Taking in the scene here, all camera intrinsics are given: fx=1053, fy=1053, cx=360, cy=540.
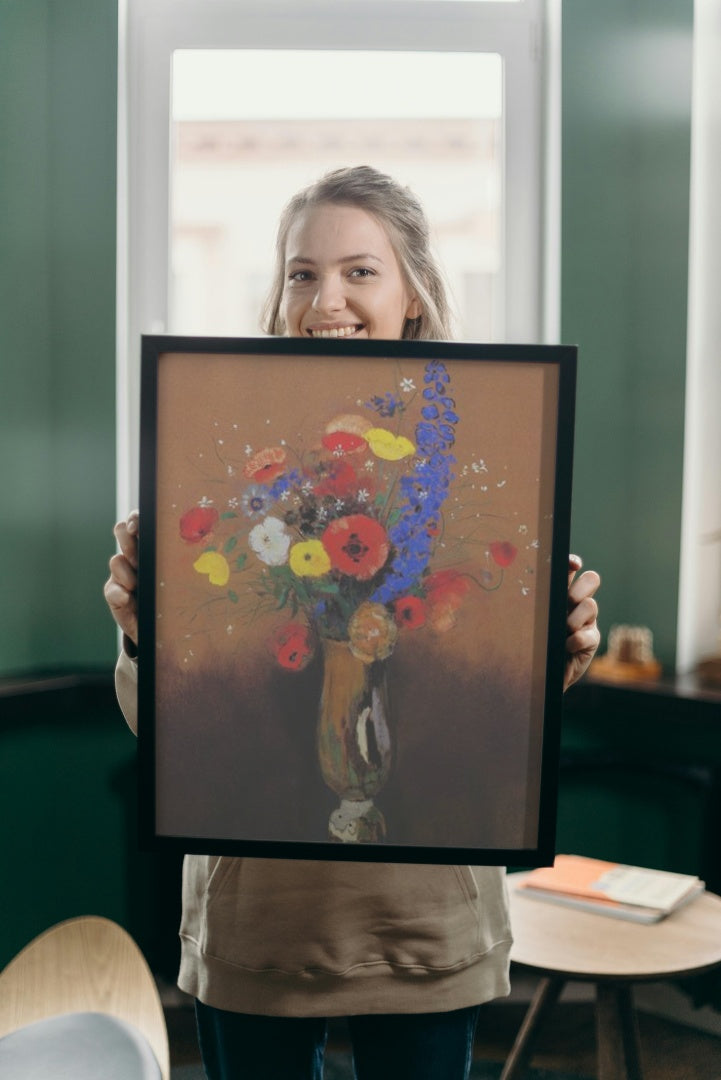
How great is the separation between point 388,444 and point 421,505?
66 millimetres

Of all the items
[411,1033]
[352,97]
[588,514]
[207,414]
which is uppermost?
[352,97]

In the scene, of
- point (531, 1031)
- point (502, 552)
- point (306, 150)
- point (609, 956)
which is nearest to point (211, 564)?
point (502, 552)

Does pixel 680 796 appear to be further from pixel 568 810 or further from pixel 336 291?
pixel 336 291

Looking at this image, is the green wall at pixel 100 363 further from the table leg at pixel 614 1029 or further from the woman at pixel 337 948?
the woman at pixel 337 948

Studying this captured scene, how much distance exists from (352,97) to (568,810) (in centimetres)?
184

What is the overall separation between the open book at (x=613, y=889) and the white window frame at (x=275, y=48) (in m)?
1.28

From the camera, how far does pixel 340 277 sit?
3.81 ft

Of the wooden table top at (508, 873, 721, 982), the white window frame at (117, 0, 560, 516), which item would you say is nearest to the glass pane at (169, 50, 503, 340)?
the white window frame at (117, 0, 560, 516)

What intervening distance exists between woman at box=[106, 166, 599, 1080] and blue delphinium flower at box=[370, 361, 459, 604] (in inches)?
6.1

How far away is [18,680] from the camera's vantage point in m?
2.45

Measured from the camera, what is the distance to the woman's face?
115 centimetres

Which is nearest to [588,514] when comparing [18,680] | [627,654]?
[627,654]

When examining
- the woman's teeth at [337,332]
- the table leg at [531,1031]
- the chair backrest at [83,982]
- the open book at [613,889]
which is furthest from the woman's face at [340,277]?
the table leg at [531,1031]

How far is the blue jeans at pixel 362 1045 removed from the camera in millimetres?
1069
